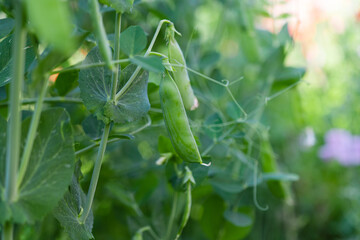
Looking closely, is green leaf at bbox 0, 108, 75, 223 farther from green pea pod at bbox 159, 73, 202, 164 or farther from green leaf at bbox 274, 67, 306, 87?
green leaf at bbox 274, 67, 306, 87

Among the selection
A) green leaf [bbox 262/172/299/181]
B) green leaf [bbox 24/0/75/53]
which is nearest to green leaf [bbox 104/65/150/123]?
green leaf [bbox 24/0/75/53]

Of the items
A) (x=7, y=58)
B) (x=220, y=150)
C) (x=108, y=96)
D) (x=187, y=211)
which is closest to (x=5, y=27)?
(x=7, y=58)

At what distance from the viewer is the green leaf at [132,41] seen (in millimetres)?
389

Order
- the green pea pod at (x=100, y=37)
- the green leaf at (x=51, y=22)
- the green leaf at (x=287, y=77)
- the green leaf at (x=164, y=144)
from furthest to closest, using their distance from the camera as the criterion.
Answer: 1. the green leaf at (x=287, y=77)
2. the green leaf at (x=164, y=144)
3. the green pea pod at (x=100, y=37)
4. the green leaf at (x=51, y=22)

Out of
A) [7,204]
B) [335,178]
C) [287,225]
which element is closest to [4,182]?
[7,204]

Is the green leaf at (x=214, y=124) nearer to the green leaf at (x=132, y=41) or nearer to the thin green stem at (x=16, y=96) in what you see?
the green leaf at (x=132, y=41)

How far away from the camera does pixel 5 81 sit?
43 centimetres

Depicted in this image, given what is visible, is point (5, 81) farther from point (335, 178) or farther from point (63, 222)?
point (335, 178)

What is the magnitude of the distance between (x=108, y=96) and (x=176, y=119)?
0.26 ft

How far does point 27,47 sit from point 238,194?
45 centimetres

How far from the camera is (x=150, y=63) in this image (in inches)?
13.2

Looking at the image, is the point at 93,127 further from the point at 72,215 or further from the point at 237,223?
the point at 237,223

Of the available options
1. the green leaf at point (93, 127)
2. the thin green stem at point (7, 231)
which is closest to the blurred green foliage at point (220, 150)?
the green leaf at point (93, 127)

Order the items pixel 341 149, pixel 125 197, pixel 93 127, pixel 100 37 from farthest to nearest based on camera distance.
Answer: pixel 341 149 < pixel 125 197 < pixel 93 127 < pixel 100 37
